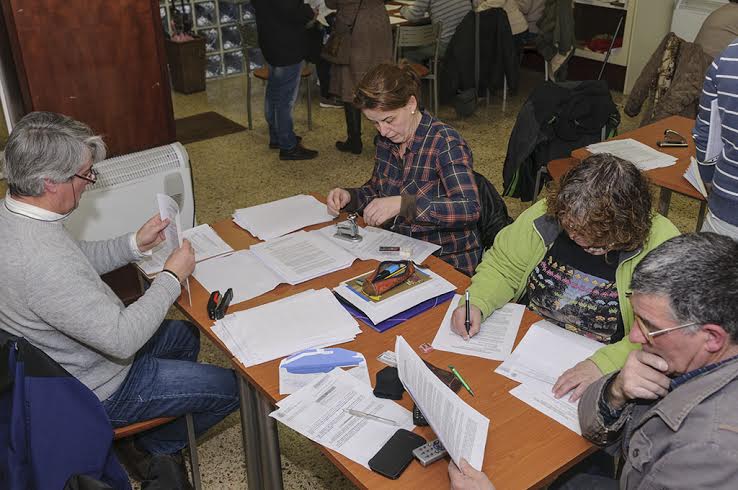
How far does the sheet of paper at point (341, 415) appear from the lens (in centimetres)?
162

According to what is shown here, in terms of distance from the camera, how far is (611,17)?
6602 millimetres

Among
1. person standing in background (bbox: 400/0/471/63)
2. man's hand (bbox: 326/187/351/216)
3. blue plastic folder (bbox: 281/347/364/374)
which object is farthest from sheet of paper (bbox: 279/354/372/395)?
person standing in background (bbox: 400/0/471/63)

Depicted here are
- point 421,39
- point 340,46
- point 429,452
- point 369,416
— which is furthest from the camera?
point 421,39

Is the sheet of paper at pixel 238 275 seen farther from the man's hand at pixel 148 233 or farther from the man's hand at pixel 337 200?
the man's hand at pixel 337 200

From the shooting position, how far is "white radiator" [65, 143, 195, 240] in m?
2.86

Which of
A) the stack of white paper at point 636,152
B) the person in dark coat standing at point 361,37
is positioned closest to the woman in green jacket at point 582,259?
the stack of white paper at point 636,152

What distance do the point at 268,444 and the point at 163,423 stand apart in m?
0.38

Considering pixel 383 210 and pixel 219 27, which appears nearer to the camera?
pixel 383 210

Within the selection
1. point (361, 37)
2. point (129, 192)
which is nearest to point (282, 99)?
point (361, 37)

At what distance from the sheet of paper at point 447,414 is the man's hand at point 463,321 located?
38cm

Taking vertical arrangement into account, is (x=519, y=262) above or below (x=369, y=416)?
above

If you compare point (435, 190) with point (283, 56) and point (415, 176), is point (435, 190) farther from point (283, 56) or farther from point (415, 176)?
point (283, 56)

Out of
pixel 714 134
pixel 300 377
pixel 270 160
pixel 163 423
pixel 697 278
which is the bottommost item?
pixel 270 160

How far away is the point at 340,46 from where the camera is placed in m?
5.03
